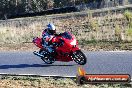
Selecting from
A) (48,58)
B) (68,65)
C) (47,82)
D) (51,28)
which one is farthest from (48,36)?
(47,82)

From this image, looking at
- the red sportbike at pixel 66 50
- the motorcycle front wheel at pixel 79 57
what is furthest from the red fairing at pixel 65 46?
the motorcycle front wheel at pixel 79 57

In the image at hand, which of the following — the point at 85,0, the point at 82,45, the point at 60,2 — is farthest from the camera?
the point at 60,2

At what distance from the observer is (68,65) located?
47.6 feet

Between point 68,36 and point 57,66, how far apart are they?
120cm

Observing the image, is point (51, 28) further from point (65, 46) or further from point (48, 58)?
point (48, 58)

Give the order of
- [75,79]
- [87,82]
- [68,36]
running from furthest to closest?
[68,36] → [75,79] → [87,82]

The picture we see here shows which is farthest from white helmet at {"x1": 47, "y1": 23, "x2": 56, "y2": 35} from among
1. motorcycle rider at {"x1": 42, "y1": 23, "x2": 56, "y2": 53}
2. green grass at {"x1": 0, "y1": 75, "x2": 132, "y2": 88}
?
green grass at {"x1": 0, "y1": 75, "x2": 132, "y2": 88}

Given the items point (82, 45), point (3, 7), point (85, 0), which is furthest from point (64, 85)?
point (3, 7)

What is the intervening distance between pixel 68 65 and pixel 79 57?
608 millimetres

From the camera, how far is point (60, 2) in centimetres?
6238

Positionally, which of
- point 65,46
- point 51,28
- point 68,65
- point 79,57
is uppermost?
point 51,28

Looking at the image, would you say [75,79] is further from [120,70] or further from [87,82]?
[120,70]

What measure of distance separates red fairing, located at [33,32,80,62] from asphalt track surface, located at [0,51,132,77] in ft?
1.02

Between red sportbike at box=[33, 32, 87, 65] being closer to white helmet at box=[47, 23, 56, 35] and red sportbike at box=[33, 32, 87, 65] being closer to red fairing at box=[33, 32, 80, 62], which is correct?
red fairing at box=[33, 32, 80, 62]
